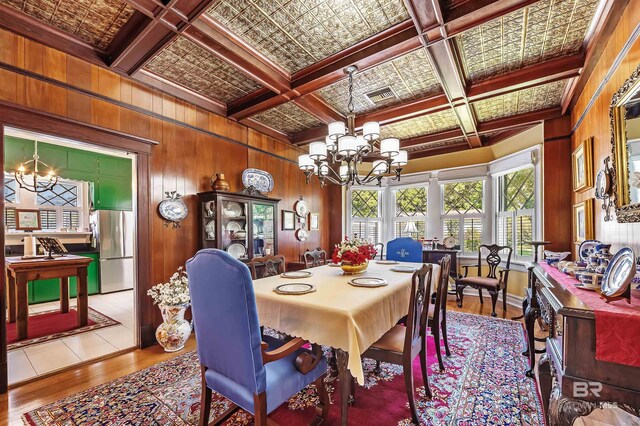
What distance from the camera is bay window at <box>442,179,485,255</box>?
5.16 meters

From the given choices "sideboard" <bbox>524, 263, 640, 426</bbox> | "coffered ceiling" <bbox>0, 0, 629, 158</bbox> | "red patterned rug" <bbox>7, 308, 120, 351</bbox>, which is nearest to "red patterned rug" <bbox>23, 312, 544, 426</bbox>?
"sideboard" <bbox>524, 263, 640, 426</bbox>

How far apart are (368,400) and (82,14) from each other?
357 cm

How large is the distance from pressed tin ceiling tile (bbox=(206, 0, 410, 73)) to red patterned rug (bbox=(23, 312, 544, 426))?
2.84 m

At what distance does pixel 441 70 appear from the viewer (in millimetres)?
2641

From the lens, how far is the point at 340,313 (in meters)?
1.51

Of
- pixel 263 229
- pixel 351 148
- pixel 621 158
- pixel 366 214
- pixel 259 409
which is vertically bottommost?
pixel 259 409

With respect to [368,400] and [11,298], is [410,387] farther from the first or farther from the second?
[11,298]

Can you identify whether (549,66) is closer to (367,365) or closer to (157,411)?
(367,365)

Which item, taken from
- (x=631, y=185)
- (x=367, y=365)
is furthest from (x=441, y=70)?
(x=367, y=365)

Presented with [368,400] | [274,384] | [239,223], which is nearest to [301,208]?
[239,223]

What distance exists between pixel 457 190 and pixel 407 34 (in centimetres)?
390

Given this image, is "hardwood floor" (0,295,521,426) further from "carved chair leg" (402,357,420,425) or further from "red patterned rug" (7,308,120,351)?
"carved chair leg" (402,357,420,425)

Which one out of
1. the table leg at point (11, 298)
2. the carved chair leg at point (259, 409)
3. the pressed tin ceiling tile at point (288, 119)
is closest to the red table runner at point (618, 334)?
the carved chair leg at point (259, 409)

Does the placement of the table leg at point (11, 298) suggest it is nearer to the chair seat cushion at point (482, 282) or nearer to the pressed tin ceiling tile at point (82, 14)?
the pressed tin ceiling tile at point (82, 14)
